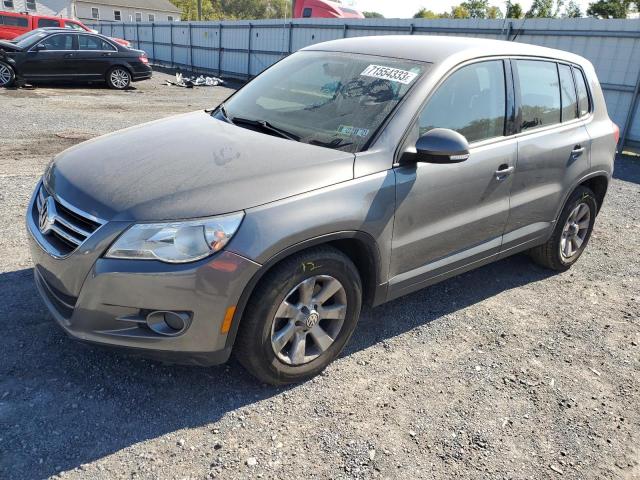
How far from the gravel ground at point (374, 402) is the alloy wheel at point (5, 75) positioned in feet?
38.2

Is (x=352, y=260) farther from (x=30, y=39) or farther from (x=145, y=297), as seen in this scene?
(x=30, y=39)

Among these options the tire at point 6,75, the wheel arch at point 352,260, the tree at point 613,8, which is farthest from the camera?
the tree at point 613,8

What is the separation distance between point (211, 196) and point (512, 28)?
12.1 meters

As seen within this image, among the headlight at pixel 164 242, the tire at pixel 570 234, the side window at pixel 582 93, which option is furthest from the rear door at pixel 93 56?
the headlight at pixel 164 242

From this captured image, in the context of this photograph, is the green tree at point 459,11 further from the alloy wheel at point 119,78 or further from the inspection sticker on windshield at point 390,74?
the inspection sticker on windshield at point 390,74

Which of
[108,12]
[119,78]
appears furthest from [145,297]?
[108,12]

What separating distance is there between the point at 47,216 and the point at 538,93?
3.40 metres

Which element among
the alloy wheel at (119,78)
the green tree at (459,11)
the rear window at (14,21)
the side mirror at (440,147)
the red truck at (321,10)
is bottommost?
the alloy wheel at (119,78)

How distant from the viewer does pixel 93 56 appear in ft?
47.9

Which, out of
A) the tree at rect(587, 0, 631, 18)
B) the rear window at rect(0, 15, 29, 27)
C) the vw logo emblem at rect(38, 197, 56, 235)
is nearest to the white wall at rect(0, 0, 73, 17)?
the rear window at rect(0, 15, 29, 27)

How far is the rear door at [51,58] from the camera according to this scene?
13609 millimetres

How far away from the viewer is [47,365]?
290cm

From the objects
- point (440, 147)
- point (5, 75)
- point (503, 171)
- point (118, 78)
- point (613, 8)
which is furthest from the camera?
point (613, 8)

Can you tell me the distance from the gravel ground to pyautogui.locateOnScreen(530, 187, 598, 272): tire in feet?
1.66
